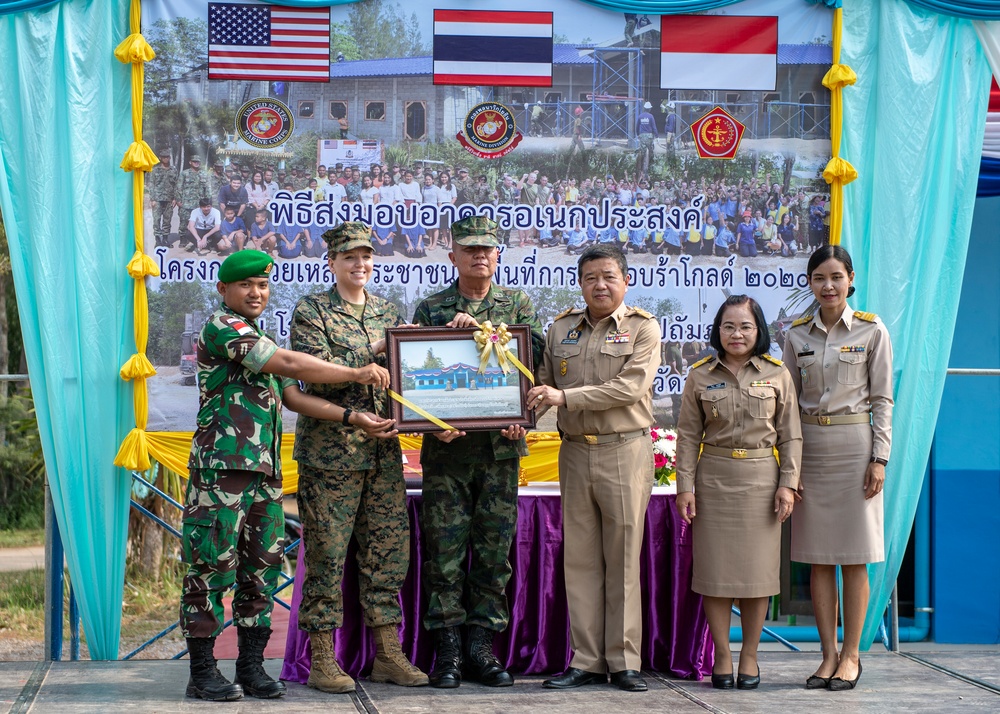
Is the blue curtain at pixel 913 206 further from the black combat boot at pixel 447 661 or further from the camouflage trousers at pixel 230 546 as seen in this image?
the camouflage trousers at pixel 230 546

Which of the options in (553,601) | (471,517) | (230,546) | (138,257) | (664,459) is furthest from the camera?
(138,257)

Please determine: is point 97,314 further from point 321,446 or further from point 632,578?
point 632,578

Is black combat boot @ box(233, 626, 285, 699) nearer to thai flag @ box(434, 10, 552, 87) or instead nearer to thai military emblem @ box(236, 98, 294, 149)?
thai military emblem @ box(236, 98, 294, 149)

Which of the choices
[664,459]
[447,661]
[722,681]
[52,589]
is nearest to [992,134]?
[664,459]

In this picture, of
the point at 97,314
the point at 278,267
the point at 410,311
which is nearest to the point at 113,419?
the point at 97,314

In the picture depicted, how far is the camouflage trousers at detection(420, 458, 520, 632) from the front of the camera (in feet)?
14.0

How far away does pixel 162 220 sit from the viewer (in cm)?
500

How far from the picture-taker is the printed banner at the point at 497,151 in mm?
5031

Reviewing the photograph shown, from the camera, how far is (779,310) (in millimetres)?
5309

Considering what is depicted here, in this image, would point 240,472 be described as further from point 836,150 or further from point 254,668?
point 836,150

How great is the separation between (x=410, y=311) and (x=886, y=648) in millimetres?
2936

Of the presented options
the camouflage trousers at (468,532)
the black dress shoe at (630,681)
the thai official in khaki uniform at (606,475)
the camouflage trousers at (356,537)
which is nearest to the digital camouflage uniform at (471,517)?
the camouflage trousers at (468,532)

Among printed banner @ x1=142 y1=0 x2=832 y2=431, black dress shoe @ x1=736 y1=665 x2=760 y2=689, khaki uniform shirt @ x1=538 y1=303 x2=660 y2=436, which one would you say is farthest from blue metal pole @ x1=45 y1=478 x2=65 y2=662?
black dress shoe @ x1=736 y1=665 x2=760 y2=689

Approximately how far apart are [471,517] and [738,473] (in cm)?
109
